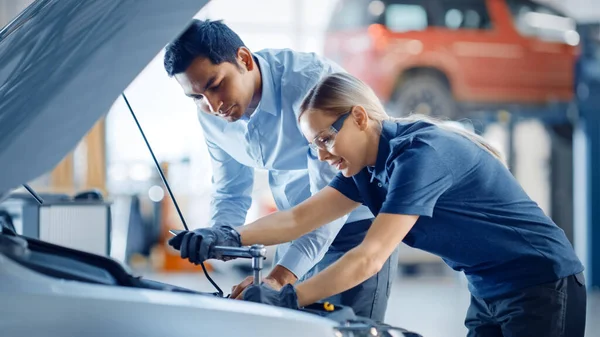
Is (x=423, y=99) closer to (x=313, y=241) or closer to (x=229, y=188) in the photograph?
(x=229, y=188)

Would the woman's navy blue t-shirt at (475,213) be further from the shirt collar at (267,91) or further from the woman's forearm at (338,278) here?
the shirt collar at (267,91)

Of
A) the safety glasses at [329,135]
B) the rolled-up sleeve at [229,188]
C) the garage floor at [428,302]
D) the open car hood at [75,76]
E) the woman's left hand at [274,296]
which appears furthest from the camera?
the garage floor at [428,302]

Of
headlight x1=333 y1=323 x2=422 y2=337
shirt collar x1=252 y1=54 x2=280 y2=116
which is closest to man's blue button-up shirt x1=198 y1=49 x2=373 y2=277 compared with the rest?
shirt collar x1=252 y1=54 x2=280 y2=116

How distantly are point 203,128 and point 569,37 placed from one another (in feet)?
23.0

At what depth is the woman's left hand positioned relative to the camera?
1.60 metres

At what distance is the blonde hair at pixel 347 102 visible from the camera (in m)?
1.85

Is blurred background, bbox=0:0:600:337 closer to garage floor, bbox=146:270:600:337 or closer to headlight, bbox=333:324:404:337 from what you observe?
garage floor, bbox=146:270:600:337

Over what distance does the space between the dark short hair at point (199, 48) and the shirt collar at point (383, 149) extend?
0.50 metres

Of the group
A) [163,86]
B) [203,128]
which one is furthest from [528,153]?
[203,128]

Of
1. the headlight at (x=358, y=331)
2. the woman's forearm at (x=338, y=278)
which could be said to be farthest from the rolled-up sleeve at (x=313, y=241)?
the headlight at (x=358, y=331)

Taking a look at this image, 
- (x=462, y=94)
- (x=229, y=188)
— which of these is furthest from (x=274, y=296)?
(x=462, y=94)

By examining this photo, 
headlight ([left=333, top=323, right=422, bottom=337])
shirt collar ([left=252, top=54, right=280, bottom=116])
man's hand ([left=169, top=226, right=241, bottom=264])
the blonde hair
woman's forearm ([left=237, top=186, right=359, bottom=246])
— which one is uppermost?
shirt collar ([left=252, top=54, right=280, bottom=116])

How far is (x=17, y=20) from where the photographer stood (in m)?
1.98

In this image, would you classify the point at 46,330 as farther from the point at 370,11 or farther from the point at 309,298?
the point at 370,11
